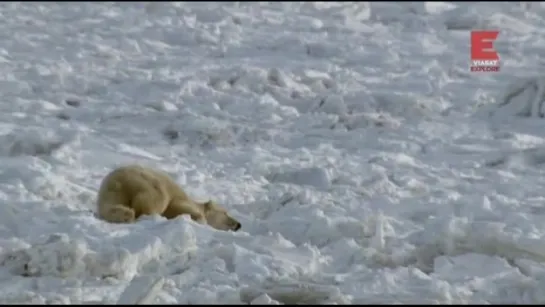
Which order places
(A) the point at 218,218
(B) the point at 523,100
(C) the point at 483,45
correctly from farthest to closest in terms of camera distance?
(C) the point at 483,45 < (B) the point at 523,100 < (A) the point at 218,218

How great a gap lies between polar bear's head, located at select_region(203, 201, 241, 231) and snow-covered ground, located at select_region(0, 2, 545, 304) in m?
0.16

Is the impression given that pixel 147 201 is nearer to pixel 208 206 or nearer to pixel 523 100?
pixel 208 206

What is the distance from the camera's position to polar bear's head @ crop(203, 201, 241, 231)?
18.6ft

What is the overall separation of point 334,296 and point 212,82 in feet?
16.8

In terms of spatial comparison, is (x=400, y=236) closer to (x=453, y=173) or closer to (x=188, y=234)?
(x=188, y=234)

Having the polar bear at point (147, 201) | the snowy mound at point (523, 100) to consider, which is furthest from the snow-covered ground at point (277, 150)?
the polar bear at point (147, 201)

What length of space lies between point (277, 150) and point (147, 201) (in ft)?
7.13

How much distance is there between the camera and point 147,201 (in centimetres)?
579

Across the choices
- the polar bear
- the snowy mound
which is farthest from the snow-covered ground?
the polar bear

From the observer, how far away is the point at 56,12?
12.4 meters

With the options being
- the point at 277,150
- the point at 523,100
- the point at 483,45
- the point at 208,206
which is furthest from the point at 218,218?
the point at 483,45

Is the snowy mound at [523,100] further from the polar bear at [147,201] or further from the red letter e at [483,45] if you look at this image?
the polar bear at [147,201]

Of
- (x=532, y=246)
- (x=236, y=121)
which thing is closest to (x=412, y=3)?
(x=236, y=121)

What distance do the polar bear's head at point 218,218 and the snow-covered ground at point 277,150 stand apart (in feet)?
0.51
